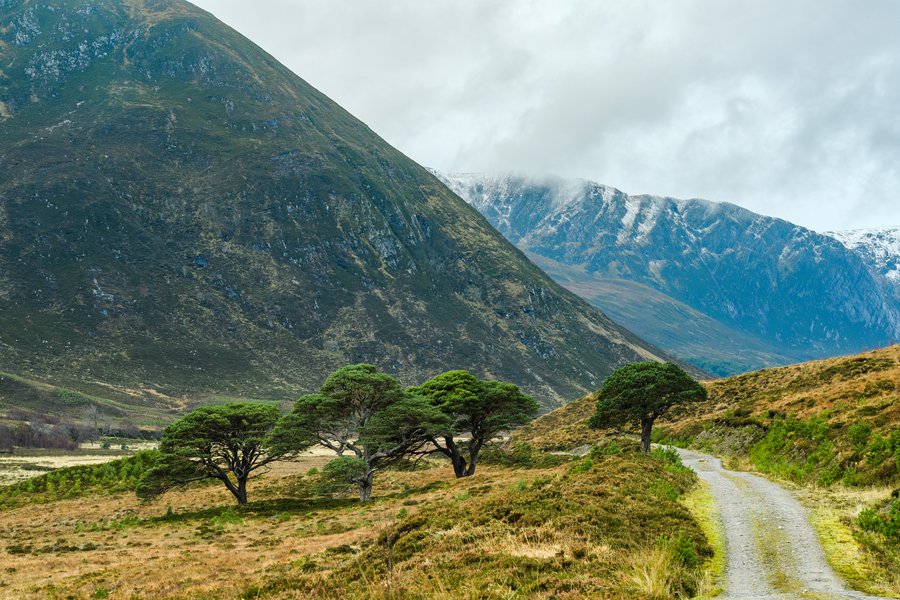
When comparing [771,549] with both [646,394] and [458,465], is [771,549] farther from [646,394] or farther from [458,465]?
[458,465]

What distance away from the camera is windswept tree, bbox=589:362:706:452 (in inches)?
1467

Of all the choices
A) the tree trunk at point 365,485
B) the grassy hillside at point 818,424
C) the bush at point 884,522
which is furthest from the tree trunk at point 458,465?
the bush at point 884,522

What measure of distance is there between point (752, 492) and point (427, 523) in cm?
1248

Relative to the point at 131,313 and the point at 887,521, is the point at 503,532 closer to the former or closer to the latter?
the point at 887,521

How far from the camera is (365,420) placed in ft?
147

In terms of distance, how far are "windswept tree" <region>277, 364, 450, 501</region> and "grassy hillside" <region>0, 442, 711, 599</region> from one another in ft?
11.1

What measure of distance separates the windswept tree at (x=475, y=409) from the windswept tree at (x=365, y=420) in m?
2.92

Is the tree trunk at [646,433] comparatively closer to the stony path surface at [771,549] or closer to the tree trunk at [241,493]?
the stony path surface at [771,549]

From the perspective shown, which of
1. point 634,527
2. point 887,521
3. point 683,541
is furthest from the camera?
point 634,527

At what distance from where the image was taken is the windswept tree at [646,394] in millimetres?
37250

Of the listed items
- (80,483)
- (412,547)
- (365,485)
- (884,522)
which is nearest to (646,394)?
(365,485)

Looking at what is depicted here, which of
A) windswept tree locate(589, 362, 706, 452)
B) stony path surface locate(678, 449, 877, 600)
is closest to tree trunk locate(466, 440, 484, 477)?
windswept tree locate(589, 362, 706, 452)

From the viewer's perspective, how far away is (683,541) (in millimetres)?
13062

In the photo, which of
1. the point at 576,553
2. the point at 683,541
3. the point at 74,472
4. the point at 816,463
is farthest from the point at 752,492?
the point at 74,472
